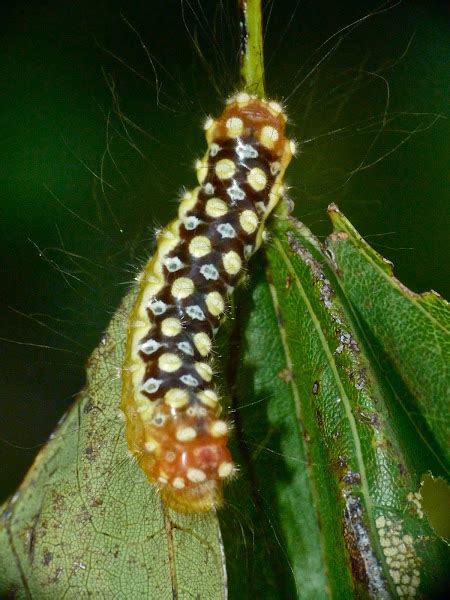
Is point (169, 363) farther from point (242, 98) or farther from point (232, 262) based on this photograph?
point (242, 98)

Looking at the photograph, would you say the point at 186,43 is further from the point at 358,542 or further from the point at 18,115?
the point at 358,542

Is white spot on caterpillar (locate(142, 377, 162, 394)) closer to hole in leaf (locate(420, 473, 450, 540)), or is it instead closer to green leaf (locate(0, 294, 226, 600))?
green leaf (locate(0, 294, 226, 600))

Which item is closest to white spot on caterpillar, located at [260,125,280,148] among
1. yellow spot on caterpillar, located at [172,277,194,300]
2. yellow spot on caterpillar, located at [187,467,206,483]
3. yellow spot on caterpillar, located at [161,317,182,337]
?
yellow spot on caterpillar, located at [172,277,194,300]

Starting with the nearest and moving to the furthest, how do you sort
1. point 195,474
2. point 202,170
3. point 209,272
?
point 195,474 < point 209,272 < point 202,170

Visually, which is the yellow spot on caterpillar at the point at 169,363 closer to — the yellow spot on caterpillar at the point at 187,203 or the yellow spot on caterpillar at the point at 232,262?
the yellow spot on caterpillar at the point at 232,262

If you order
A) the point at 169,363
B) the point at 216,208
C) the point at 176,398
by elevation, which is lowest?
the point at 176,398

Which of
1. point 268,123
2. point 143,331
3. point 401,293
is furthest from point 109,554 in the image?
point 268,123

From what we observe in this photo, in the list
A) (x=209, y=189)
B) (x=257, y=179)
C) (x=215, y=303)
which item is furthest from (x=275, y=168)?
(x=215, y=303)
